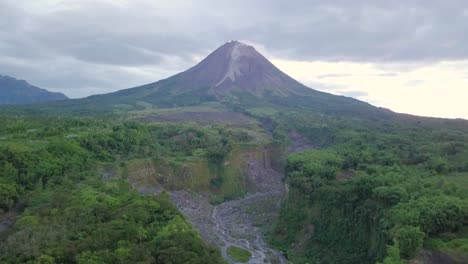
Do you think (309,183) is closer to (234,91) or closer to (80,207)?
(80,207)

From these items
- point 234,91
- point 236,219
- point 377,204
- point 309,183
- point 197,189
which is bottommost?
point 236,219

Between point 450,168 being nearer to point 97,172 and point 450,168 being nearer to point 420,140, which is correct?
point 420,140

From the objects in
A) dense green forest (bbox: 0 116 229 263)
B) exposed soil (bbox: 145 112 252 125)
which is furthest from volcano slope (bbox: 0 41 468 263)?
dense green forest (bbox: 0 116 229 263)

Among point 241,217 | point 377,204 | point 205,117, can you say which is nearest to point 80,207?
point 377,204

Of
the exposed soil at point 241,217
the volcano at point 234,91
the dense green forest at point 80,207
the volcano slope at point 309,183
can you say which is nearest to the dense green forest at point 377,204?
the volcano slope at point 309,183

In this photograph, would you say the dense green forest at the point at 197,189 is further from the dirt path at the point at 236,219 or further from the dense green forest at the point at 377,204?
the dirt path at the point at 236,219

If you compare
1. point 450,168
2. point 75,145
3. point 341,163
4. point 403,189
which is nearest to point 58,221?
point 75,145
